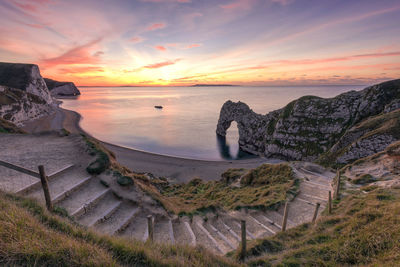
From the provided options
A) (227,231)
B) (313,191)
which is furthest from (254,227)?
(313,191)

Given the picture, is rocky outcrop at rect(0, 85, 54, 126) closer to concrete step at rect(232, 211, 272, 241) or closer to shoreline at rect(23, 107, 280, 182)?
shoreline at rect(23, 107, 280, 182)

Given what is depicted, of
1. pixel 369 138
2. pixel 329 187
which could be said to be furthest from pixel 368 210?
pixel 369 138

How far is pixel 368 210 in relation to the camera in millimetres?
6434

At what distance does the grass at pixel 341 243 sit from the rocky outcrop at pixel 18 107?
74.3 meters

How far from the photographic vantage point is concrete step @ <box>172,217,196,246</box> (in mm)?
7879

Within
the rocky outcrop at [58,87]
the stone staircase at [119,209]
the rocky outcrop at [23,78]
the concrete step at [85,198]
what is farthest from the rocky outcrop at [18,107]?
the rocky outcrop at [58,87]

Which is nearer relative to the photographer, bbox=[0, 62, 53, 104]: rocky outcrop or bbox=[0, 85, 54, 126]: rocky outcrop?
bbox=[0, 85, 54, 126]: rocky outcrop

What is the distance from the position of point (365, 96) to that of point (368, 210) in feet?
132

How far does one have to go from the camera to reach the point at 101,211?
8.08 meters

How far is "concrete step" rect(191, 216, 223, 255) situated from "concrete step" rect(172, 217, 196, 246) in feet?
0.94

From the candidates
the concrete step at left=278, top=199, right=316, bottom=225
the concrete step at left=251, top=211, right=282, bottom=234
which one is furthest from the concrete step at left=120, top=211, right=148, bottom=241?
the concrete step at left=278, top=199, right=316, bottom=225

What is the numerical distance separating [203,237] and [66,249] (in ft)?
20.6

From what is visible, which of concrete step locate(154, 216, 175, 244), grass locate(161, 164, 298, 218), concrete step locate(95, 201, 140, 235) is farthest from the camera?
grass locate(161, 164, 298, 218)

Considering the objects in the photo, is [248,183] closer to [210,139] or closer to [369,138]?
[369,138]
